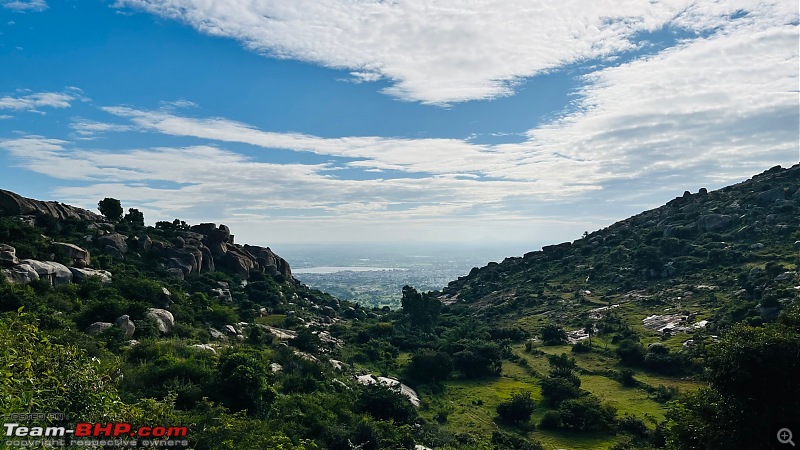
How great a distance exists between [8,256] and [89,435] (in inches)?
1415

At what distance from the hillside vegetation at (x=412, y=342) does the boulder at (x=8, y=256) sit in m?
0.15

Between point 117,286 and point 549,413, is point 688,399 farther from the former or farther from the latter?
point 117,286

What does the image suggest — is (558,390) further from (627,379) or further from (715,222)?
(715,222)

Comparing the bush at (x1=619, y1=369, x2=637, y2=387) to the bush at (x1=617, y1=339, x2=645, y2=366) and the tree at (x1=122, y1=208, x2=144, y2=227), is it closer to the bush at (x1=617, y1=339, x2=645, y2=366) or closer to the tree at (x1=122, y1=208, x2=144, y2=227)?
the bush at (x1=617, y1=339, x2=645, y2=366)

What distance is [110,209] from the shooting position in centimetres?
6844

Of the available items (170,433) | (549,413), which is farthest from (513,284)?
(170,433)

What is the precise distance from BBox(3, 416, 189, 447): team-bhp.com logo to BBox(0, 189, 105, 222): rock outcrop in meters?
57.2

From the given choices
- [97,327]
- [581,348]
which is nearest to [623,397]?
[581,348]

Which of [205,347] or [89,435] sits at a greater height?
[89,435]

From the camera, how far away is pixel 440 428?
30984mm

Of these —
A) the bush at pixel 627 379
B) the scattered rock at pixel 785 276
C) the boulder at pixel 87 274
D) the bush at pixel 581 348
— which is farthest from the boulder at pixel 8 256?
the scattered rock at pixel 785 276

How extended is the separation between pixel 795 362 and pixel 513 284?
89.9 metres

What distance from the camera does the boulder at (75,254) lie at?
136 feet

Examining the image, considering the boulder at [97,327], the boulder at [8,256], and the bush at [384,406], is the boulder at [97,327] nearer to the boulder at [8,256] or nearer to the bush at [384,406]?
the boulder at [8,256]
